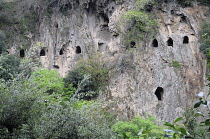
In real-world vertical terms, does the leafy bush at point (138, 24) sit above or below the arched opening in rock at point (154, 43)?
above

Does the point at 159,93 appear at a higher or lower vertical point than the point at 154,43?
lower

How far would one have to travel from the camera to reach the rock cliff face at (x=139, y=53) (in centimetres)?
2059

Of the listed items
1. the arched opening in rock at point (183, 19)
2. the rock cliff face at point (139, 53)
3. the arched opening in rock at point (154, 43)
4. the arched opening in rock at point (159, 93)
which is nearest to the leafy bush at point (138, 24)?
the rock cliff face at point (139, 53)

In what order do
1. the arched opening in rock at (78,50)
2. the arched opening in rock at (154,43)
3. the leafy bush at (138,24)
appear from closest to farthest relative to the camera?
the leafy bush at (138,24)
the arched opening in rock at (154,43)
the arched opening in rock at (78,50)

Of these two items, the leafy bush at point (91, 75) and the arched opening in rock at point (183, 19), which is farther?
the arched opening in rock at point (183, 19)

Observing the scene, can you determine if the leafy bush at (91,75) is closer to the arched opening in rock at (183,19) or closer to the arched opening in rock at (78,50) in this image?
the arched opening in rock at (78,50)

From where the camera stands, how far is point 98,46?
2475cm

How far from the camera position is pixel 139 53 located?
22.3m

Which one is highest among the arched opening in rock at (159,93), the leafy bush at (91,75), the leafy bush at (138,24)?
the leafy bush at (138,24)

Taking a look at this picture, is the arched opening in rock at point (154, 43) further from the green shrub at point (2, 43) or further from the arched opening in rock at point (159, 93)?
the green shrub at point (2, 43)

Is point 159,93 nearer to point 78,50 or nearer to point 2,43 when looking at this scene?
point 78,50

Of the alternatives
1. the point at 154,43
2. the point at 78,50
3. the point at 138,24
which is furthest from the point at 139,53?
the point at 78,50

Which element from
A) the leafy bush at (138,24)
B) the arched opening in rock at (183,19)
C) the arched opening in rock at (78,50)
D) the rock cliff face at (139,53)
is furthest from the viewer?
the arched opening in rock at (78,50)

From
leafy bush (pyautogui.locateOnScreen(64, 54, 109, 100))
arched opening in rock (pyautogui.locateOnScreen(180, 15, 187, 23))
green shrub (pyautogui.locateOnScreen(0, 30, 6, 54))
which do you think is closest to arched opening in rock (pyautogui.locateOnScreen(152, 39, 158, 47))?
arched opening in rock (pyautogui.locateOnScreen(180, 15, 187, 23))
